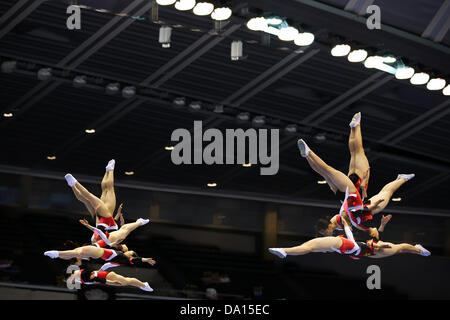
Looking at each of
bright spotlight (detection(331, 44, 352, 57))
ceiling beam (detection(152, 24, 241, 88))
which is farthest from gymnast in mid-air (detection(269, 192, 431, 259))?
ceiling beam (detection(152, 24, 241, 88))

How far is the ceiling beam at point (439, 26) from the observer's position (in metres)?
16.4

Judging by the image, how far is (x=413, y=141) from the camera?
22.5 metres

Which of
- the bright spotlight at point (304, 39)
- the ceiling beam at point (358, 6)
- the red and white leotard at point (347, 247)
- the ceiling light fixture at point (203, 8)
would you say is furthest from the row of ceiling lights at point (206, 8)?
the red and white leotard at point (347, 247)

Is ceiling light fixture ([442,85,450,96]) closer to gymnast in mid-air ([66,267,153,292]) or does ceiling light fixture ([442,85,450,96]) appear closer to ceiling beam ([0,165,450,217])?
gymnast in mid-air ([66,267,153,292])

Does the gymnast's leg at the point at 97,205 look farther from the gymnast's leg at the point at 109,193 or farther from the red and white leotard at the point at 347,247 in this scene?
the red and white leotard at the point at 347,247

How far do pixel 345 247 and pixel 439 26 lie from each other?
6.44 meters

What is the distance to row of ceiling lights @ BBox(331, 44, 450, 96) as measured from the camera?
673 inches

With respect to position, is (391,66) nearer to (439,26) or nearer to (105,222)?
(439,26)

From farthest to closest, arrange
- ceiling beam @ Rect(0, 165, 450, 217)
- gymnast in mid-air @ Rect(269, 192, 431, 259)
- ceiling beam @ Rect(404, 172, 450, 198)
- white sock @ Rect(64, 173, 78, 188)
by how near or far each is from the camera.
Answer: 1. ceiling beam @ Rect(0, 165, 450, 217)
2. ceiling beam @ Rect(404, 172, 450, 198)
3. white sock @ Rect(64, 173, 78, 188)
4. gymnast in mid-air @ Rect(269, 192, 431, 259)

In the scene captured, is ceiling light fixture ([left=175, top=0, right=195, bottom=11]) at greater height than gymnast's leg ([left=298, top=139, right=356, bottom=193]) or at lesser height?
greater

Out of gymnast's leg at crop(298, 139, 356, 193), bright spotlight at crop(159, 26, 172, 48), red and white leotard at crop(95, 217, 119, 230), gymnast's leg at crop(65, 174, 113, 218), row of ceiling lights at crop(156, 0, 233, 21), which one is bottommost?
red and white leotard at crop(95, 217, 119, 230)

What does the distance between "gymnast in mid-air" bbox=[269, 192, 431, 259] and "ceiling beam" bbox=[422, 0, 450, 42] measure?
17.8ft

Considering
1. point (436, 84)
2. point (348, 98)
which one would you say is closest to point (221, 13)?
point (436, 84)
